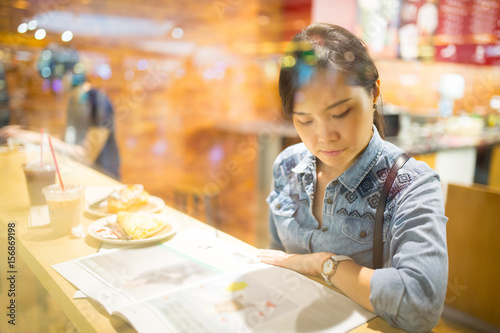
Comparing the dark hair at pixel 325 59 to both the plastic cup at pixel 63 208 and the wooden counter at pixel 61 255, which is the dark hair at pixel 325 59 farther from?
the plastic cup at pixel 63 208

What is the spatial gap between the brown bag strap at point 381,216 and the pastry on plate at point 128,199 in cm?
76

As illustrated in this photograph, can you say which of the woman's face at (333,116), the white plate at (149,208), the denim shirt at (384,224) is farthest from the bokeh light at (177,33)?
the woman's face at (333,116)

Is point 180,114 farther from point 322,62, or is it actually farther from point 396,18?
point 322,62

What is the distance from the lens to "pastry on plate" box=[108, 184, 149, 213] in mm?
1261

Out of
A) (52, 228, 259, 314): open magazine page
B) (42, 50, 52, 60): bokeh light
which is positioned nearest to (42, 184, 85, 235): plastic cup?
(52, 228, 259, 314): open magazine page

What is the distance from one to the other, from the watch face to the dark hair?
0.38m

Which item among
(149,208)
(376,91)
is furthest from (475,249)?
(149,208)

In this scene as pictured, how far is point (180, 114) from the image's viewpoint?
388 centimetres

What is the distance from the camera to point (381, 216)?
3.11 feet

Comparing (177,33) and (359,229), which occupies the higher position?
(177,33)

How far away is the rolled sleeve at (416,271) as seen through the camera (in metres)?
0.73

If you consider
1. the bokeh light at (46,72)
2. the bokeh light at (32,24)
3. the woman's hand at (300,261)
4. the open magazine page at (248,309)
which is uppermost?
the bokeh light at (32,24)

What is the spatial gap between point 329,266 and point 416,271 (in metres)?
0.18

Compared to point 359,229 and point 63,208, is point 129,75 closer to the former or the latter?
point 63,208
